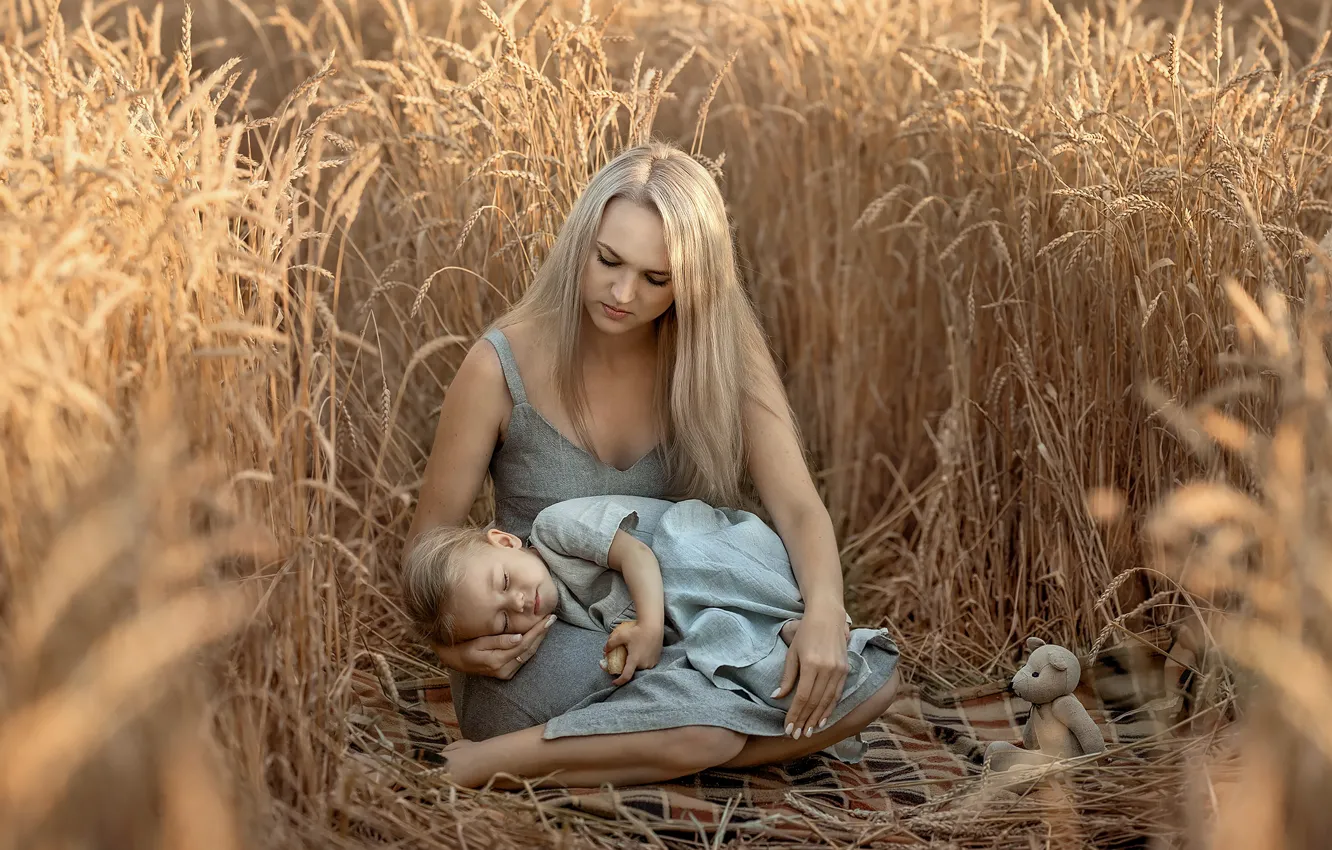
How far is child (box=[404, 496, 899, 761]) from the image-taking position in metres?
1.97

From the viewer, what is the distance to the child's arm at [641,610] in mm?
2010

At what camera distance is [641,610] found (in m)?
2.03

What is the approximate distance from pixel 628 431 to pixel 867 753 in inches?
27.8

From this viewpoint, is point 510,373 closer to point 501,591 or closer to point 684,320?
point 684,320

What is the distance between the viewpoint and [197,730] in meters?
1.30

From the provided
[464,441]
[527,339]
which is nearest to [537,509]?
[464,441]

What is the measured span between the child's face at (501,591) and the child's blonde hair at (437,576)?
1 centimetres

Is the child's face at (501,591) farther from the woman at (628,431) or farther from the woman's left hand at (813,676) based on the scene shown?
the woman's left hand at (813,676)

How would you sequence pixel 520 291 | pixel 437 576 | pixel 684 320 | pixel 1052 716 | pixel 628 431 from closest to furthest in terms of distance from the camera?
pixel 437 576, pixel 1052 716, pixel 684 320, pixel 628 431, pixel 520 291

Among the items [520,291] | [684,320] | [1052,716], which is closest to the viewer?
[1052,716]

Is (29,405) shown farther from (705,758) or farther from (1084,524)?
(1084,524)

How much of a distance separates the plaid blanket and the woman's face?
2.20 feet

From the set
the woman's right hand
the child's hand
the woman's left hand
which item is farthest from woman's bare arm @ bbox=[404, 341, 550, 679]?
the woman's left hand

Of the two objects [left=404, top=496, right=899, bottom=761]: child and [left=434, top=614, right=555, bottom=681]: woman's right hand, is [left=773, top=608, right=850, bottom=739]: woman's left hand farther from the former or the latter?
[left=434, top=614, right=555, bottom=681]: woman's right hand
